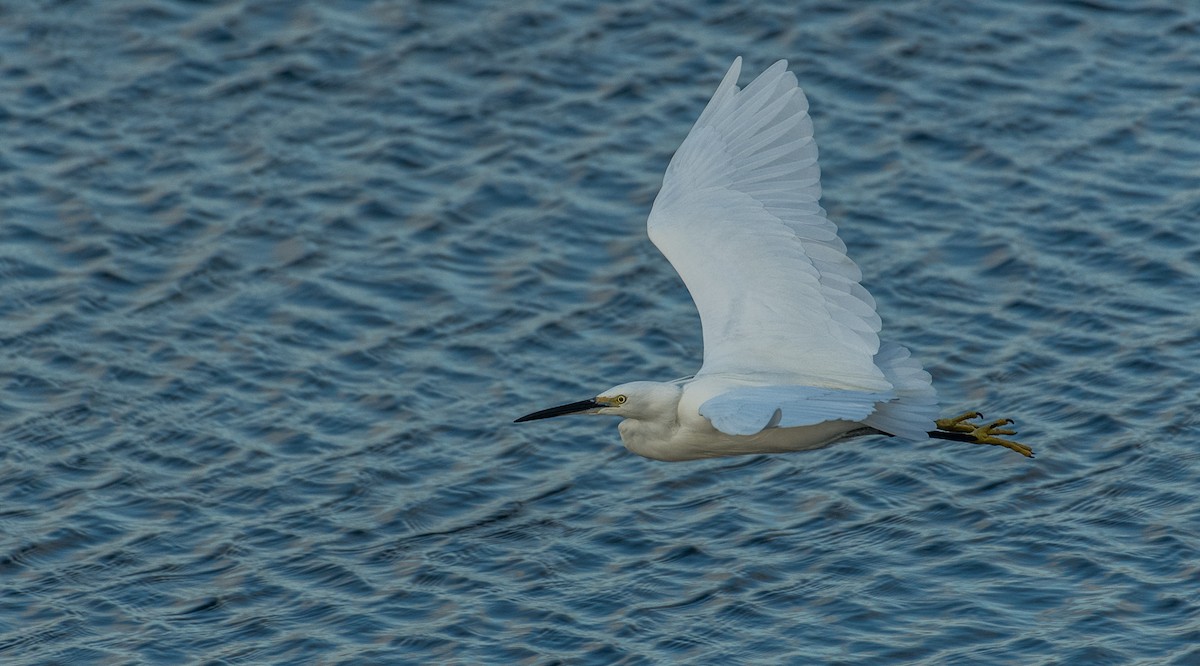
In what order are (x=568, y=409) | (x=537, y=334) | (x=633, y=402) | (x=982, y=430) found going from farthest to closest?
(x=537, y=334) < (x=982, y=430) < (x=568, y=409) < (x=633, y=402)

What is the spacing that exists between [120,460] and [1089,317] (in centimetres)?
595

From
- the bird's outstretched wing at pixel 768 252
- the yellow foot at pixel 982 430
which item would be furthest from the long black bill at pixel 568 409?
the yellow foot at pixel 982 430

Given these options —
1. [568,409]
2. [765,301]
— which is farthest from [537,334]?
[765,301]

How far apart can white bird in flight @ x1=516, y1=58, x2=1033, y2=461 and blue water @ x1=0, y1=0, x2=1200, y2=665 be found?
4.59 ft

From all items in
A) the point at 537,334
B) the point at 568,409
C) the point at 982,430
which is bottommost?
the point at 982,430

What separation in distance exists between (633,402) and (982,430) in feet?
7.32

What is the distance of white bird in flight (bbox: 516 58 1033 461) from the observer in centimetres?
985

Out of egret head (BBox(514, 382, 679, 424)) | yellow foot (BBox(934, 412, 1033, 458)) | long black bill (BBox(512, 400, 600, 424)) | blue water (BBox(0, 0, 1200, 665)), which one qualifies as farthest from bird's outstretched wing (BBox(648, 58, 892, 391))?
blue water (BBox(0, 0, 1200, 665))

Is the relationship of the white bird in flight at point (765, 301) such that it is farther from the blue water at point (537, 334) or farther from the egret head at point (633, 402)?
the blue water at point (537, 334)

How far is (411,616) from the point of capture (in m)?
11.0

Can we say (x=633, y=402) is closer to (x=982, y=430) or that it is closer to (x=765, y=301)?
(x=765, y=301)

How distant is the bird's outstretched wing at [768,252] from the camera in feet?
32.8

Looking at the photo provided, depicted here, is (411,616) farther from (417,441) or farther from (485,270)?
(485,270)

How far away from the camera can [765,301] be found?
33.4ft
